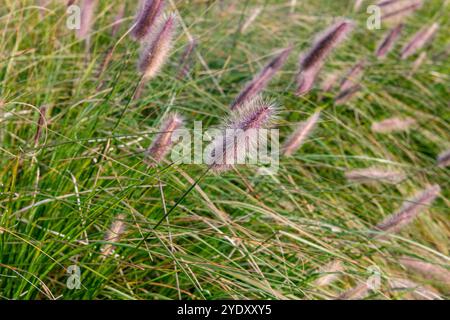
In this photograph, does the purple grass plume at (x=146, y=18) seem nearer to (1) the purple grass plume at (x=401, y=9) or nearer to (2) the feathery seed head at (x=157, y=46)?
(2) the feathery seed head at (x=157, y=46)

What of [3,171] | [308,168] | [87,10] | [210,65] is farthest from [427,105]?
[3,171]

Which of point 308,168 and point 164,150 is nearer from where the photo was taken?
point 164,150

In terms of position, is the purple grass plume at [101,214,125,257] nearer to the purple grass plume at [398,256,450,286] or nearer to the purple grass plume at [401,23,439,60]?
the purple grass plume at [398,256,450,286]

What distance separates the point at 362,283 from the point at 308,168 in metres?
0.99

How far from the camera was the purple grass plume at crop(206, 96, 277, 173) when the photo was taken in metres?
1.68

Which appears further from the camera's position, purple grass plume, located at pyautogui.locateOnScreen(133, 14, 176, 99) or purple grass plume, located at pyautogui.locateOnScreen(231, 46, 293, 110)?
purple grass plume, located at pyautogui.locateOnScreen(231, 46, 293, 110)

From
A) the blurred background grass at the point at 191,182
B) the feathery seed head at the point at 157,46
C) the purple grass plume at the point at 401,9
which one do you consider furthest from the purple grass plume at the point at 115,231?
the purple grass plume at the point at 401,9

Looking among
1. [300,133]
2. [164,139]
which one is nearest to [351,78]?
[300,133]

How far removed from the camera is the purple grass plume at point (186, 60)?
Result: 260 centimetres

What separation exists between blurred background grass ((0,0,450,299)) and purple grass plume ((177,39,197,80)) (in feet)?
0.14

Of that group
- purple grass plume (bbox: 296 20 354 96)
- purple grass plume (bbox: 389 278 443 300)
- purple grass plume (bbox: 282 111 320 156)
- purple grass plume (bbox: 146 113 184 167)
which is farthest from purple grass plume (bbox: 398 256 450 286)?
purple grass plume (bbox: 146 113 184 167)

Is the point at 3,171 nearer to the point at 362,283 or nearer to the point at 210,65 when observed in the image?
the point at 362,283

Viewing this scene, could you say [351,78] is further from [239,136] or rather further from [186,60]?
[239,136]
